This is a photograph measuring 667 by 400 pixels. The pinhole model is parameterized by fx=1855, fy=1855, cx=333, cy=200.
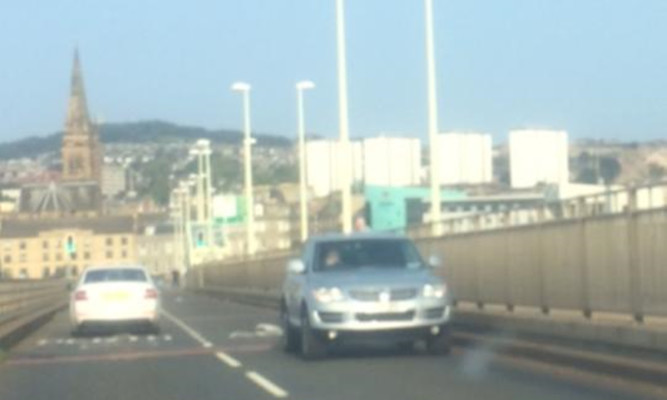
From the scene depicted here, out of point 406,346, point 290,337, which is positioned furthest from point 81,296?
point 406,346

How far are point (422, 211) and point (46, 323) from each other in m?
16.1

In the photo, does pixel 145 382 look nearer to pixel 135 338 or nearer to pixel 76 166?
pixel 135 338

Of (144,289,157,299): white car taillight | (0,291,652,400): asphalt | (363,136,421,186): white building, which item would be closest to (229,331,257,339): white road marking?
(0,291,652,400): asphalt

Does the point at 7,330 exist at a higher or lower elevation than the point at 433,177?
lower

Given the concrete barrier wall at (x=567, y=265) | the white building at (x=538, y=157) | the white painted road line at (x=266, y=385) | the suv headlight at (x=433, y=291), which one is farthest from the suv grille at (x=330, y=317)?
the white building at (x=538, y=157)

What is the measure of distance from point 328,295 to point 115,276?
13423 mm

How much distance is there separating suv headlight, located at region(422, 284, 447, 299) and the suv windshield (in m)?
1.00

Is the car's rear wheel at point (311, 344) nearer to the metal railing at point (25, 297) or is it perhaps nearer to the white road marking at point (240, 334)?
the white road marking at point (240, 334)

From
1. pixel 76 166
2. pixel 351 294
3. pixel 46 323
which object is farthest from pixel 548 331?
pixel 76 166

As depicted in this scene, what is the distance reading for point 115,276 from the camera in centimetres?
3897

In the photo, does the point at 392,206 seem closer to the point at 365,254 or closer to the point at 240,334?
the point at 240,334

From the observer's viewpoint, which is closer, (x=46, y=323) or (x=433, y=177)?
(x=433, y=177)

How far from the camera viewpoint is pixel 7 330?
121 ft

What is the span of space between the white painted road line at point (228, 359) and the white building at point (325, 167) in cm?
7900
